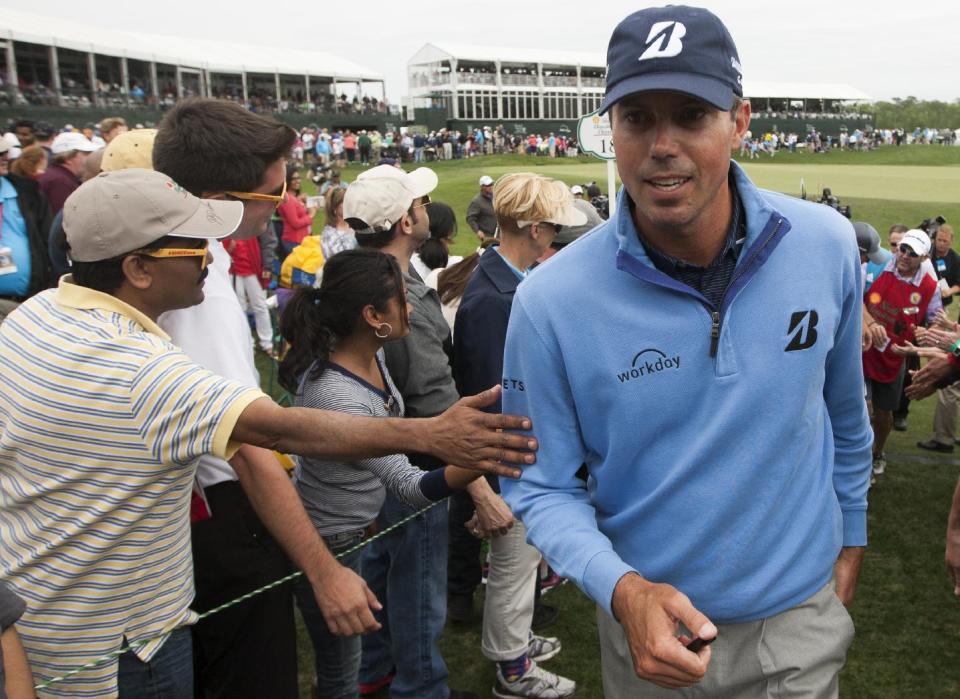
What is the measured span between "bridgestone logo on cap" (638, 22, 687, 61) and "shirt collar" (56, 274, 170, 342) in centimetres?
142

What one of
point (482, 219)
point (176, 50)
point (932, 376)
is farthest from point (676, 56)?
point (176, 50)

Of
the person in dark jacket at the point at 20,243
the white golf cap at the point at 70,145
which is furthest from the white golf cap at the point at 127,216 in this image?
the white golf cap at the point at 70,145

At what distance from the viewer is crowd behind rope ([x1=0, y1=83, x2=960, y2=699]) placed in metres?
2.14

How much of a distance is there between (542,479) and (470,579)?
3.07 metres

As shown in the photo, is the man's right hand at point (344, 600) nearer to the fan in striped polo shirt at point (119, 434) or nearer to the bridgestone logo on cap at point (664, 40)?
the fan in striped polo shirt at point (119, 434)

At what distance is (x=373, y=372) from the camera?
10.8 feet

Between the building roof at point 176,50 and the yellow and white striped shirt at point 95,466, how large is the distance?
47213 millimetres

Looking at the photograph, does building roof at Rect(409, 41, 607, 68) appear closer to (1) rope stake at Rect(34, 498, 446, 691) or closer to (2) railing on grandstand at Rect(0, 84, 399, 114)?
(2) railing on grandstand at Rect(0, 84, 399, 114)

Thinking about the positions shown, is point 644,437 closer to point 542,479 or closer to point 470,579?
point 542,479

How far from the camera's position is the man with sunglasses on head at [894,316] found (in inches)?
265

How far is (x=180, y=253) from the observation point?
88.0 inches

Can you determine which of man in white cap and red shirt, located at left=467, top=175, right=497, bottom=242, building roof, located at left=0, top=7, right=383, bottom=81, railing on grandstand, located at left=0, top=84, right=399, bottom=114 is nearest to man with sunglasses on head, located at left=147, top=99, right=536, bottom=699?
man in white cap and red shirt, located at left=467, top=175, right=497, bottom=242

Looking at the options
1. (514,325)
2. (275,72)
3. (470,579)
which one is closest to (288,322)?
(514,325)

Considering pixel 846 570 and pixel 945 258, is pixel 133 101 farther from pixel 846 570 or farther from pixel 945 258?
pixel 846 570
